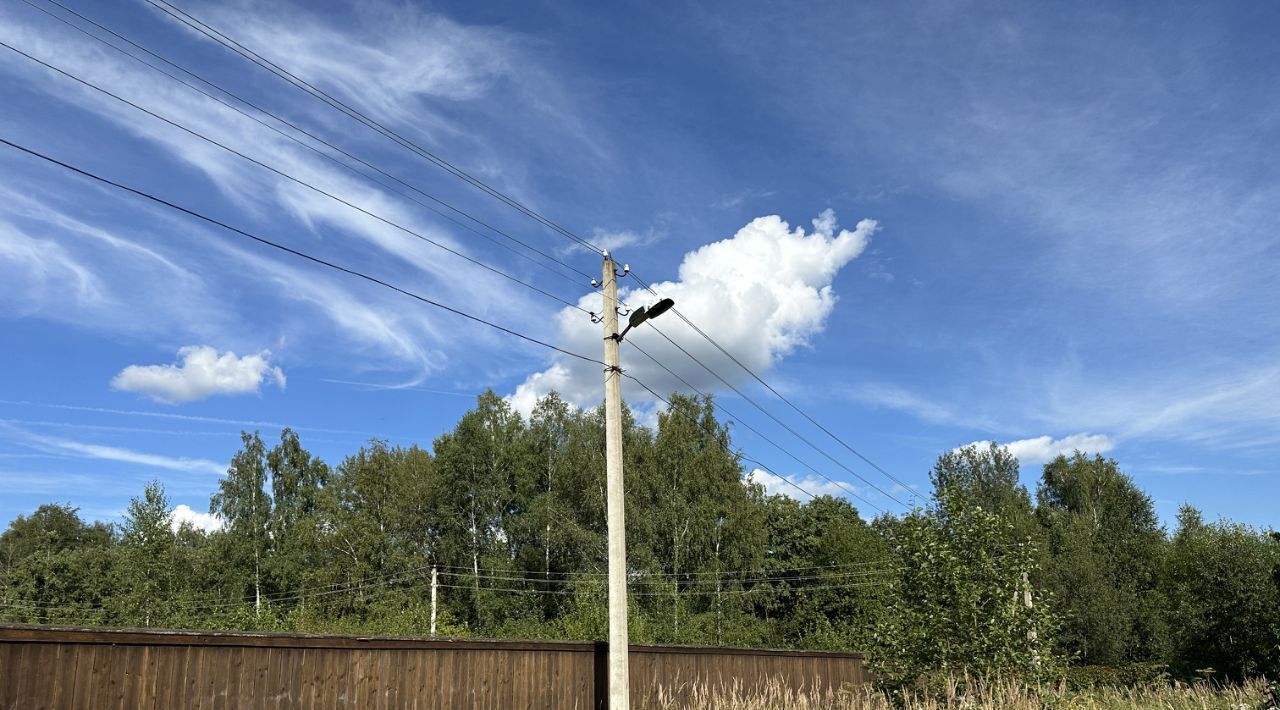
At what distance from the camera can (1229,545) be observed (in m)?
36.2

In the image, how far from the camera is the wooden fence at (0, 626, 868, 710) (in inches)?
348

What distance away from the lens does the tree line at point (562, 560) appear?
35.3 meters

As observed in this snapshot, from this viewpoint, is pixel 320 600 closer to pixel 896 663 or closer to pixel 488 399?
pixel 488 399

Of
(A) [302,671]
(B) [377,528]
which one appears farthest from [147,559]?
(A) [302,671]

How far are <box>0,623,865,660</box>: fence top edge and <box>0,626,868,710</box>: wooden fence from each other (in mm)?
13

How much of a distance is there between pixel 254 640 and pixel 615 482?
195 inches

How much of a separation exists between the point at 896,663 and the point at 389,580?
101 feet

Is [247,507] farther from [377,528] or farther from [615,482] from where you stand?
[615,482]

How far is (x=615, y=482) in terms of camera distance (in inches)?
489

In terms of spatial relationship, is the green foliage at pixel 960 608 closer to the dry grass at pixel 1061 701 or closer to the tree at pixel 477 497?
the dry grass at pixel 1061 701

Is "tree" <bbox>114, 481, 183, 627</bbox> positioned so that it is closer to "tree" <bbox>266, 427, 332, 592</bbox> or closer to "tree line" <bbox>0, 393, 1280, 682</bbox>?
"tree line" <bbox>0, 393, 1280, 682</bbox>

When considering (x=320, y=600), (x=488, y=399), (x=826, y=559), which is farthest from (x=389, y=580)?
(x=826, y=559)

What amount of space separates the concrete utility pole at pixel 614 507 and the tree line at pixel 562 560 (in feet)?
54.6

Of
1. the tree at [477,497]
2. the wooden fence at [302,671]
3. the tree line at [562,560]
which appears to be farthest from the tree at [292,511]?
the wooden fence at [302,671]
